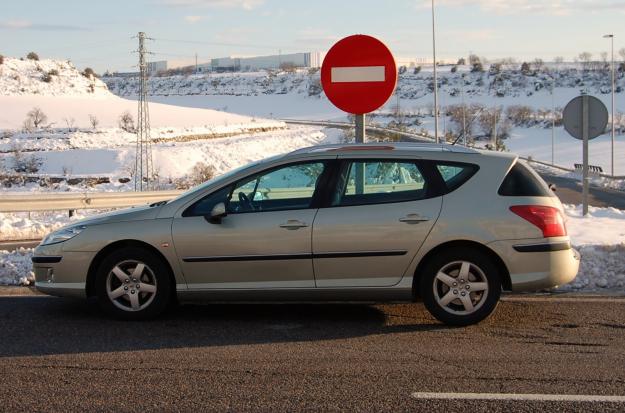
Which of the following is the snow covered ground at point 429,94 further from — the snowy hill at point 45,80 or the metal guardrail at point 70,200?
the metal guardrail at point 70,200

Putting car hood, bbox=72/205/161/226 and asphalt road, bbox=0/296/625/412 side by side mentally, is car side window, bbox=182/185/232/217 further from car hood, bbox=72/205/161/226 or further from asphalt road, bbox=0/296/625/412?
asphalt road, bbox=0/296/625/412

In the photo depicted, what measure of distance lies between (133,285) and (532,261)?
335 centimetres

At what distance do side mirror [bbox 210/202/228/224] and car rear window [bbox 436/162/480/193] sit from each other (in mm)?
1833

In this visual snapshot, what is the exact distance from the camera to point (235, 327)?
673 centimetres

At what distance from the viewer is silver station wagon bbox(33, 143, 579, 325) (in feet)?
21.4

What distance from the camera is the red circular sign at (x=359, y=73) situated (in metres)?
8.82

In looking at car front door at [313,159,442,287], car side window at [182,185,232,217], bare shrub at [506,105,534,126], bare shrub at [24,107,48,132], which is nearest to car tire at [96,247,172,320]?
car side window at [182,185,232,217]

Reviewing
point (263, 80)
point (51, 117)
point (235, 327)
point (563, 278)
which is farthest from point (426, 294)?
point (263, 80)

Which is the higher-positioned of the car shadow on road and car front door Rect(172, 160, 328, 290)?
car front door Rect(172, 160, 328, 290)

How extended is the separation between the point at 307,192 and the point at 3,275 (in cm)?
393

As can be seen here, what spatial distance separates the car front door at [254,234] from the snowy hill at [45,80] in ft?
248

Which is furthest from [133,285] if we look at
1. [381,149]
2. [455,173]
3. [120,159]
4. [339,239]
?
[120,159]

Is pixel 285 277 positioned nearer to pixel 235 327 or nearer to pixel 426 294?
pixel 235 327

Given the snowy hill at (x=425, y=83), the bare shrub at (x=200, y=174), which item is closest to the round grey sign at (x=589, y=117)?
the bare shrub at (x=200, y=174)
